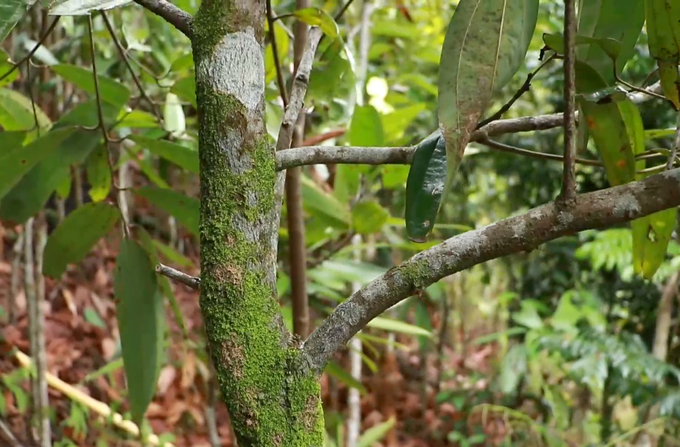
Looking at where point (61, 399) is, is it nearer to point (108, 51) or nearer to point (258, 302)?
point (108, 51)

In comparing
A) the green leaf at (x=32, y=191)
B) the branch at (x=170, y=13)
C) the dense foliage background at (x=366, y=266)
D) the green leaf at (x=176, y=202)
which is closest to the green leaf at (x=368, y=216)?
the dense foliage background at (x=366, y=266)

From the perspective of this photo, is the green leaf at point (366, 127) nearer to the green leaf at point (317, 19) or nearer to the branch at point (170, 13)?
the green leaf at point (317, 19)

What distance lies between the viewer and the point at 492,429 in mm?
1808

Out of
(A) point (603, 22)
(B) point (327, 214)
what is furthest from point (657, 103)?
(A) point (603, 22)

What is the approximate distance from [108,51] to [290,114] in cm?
87

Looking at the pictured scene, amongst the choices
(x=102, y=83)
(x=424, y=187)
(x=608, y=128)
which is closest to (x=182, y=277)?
(x=424, y=187)

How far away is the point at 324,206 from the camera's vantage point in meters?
0.81

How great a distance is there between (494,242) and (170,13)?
25 centimetres

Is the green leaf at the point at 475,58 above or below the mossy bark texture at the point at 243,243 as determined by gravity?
above

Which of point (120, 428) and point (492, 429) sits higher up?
point (120, 428)

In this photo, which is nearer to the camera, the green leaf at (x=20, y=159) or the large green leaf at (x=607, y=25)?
the large green leaf at (x=607, y=25)

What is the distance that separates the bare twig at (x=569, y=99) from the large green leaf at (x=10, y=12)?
0.34 meters

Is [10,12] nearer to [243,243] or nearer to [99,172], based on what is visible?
[243,243]

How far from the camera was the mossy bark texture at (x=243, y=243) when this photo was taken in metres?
0.34
